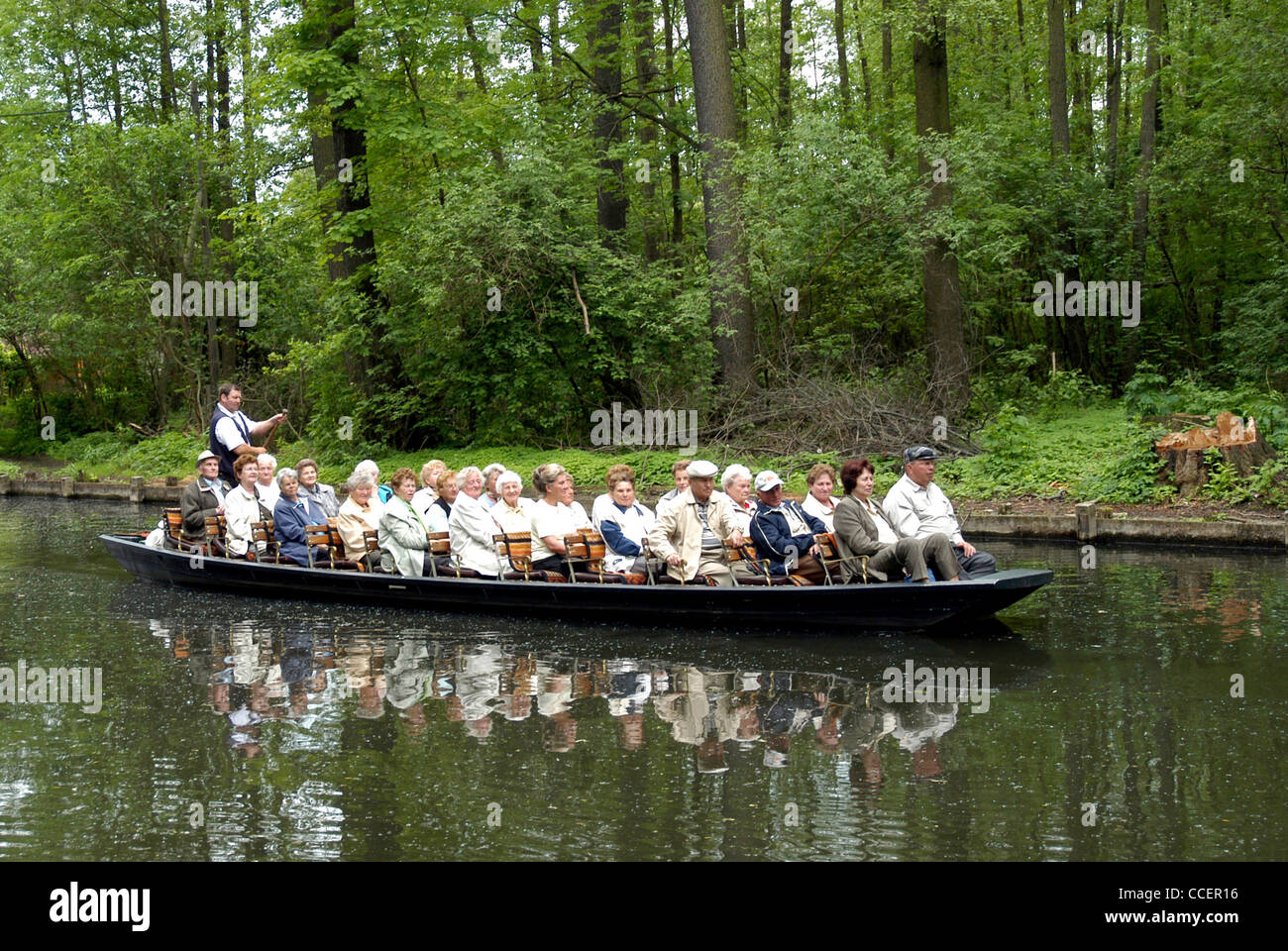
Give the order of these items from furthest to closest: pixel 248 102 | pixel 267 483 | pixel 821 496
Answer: pixel 248 102 < pixel 267 483 < pixel 821 496

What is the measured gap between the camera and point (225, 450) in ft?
39.5

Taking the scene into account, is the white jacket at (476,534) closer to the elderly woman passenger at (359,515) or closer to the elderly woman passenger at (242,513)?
the elderly woman passenger at (359,515)

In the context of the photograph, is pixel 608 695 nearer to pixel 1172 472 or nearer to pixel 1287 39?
pixel 1172 472

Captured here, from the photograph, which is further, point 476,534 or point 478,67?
point 478,67

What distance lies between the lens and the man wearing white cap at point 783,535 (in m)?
8.94

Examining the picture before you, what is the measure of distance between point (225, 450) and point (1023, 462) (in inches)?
353

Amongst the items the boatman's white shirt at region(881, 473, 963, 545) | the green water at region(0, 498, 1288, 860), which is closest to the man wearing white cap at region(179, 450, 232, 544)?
the green water at region(0, 498, 1288, 860)

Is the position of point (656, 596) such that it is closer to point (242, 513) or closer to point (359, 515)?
point (359, 515)

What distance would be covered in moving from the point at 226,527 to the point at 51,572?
109 inches

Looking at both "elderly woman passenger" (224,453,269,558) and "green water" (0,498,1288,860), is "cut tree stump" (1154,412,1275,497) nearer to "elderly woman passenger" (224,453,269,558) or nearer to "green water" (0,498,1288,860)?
"green water" (0,498,1288,860)

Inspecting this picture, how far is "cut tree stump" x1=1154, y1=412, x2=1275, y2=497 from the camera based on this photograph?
1276 cm

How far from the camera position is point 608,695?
24.6 ft

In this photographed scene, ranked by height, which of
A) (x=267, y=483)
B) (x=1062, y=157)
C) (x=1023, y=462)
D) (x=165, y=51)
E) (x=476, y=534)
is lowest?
(x=476, y=534)

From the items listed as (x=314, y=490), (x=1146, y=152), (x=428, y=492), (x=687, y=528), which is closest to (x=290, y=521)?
(x=314, y=490)
